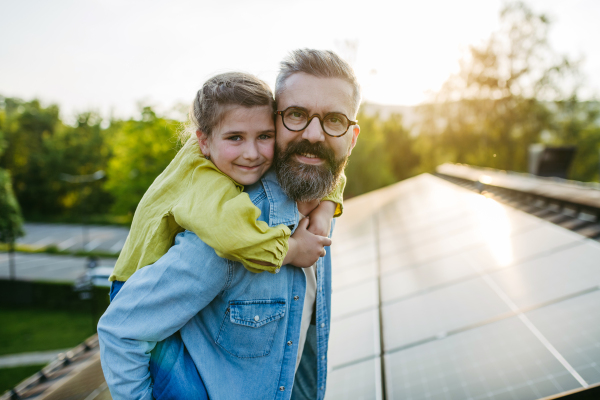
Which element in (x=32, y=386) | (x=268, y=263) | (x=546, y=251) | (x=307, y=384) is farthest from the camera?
(x=32, y=386)

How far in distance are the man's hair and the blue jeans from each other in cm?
122

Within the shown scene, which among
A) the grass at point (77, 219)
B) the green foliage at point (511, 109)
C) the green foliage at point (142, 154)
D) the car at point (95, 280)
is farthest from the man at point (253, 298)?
the grass at point (77, 219)

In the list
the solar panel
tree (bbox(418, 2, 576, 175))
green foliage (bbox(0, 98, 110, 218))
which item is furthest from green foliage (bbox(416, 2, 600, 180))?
green foliage (bbox(0, 98, 110, 218))

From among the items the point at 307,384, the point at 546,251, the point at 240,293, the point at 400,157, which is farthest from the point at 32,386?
the point at 400,157

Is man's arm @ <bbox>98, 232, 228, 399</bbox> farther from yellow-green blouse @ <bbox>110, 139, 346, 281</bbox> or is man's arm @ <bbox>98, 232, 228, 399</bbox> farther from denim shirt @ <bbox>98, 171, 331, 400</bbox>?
yellow-green blouse @ <bbox>110, 139, 346, 281</bbox>

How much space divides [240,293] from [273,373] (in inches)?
16.8

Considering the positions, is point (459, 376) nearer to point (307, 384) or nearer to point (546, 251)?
point (307, 384)

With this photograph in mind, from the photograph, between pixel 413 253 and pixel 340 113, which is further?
pixel 413 253

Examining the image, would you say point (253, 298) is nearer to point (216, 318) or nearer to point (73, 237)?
point (216, 318)

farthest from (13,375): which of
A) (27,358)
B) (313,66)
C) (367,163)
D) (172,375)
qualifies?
(367,163)

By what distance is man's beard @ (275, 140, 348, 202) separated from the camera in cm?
183

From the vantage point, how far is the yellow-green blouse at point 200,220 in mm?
1451

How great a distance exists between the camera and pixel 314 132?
5.98 feet

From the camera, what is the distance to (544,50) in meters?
30.1
